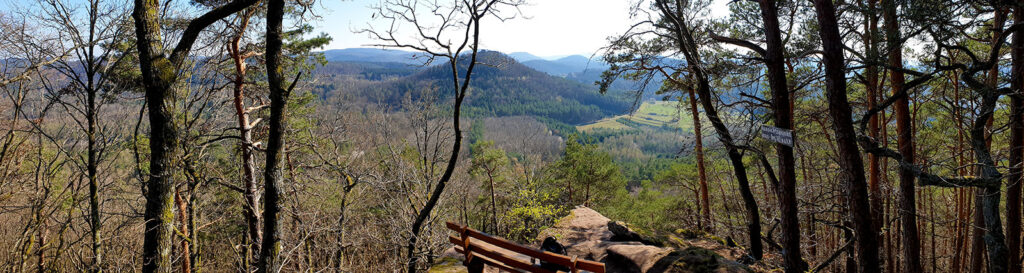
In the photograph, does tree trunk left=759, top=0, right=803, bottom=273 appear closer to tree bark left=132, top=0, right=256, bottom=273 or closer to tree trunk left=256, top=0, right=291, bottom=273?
tree trunk left=256, top=0, right=291, bottom=273

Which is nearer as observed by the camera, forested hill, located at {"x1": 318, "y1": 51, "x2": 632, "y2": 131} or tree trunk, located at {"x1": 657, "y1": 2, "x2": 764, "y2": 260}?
tree trunk, located at {"x1": 657, "y1": 2, "x2": 764, "y2": 260}

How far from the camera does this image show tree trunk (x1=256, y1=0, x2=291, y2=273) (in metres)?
3.97

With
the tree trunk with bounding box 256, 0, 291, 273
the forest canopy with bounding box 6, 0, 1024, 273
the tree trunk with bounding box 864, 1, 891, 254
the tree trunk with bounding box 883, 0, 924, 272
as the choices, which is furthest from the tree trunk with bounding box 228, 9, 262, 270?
the tree trunk with bounding box 883, 0, 924, 272

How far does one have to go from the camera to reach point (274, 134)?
13.8 ft

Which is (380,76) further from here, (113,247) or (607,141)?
(113,247)

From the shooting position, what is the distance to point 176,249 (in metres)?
10.2

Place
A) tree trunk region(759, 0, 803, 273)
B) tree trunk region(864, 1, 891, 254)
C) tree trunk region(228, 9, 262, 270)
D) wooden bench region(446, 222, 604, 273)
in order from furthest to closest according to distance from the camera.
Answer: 1. tree trunk region(228, 9, 262, 270)
2. tree trunk region(864, 1, 891, 254)
3. tree trunk region(759, 0, 803, 273)
4. wooden bench region(446, 222, 604, 273)

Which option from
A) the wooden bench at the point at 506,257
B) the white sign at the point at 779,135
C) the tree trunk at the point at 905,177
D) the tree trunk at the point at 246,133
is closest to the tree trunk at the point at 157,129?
the tree trunk at the point at 246,133

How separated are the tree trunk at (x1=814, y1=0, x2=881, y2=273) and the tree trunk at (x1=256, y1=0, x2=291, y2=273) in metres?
5.04

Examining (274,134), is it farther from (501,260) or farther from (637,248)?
(637,248)

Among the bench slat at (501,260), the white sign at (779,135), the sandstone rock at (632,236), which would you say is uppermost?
the white sign at (779,135)

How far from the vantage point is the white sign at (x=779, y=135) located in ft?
11.4

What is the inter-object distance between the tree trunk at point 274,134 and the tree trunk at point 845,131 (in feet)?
16.5

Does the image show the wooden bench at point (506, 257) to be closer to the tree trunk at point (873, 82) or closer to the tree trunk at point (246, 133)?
the tree trunk at point (873, 82)
